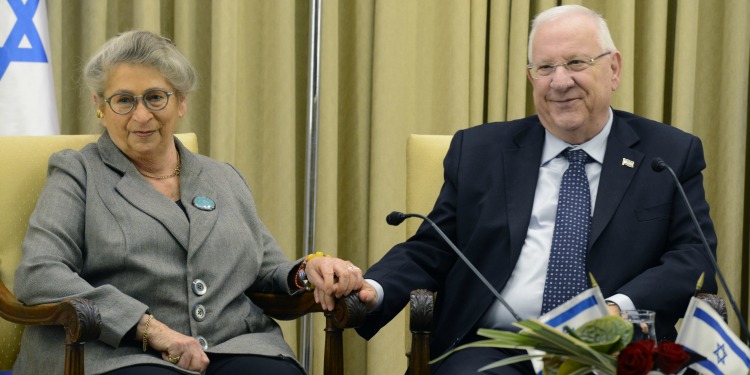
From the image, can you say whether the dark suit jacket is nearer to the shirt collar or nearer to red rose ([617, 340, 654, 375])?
the shirt collar

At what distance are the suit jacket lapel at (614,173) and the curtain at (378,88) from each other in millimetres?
1456

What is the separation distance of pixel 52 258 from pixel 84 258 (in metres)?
0.15

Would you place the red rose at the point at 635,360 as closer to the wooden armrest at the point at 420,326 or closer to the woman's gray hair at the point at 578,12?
the wooden armrest at the point at 420,326

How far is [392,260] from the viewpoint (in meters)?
2.90

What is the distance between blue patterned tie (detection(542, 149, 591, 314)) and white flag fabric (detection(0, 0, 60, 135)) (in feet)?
6.06

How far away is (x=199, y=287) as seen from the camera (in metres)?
2.80

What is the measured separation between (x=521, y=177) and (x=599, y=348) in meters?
1.35

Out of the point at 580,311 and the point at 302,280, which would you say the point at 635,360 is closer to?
the point at 580,311

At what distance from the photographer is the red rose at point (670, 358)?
164 centimetres

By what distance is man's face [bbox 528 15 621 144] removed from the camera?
116 inches

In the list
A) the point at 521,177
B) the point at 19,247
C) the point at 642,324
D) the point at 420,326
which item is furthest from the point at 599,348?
the point at 19,247

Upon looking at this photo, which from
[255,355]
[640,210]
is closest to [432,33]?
[640,210]

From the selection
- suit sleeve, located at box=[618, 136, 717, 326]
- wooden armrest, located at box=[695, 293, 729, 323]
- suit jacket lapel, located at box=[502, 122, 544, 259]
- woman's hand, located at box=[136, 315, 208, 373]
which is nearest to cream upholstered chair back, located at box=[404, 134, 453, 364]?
suit jacket lapel, located at box=[502, 122, 544, 259]

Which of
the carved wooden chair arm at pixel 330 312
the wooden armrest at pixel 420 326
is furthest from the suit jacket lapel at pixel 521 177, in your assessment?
the carved wooden chair arm at pixel 330 312
